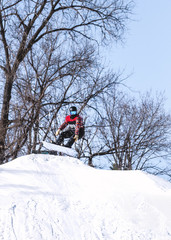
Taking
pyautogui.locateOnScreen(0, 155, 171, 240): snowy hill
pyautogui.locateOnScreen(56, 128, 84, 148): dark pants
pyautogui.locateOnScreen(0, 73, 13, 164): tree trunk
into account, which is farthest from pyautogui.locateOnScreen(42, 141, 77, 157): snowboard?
pyautogui.locateOnScreen(0, 73, 13, 164): tree trunk

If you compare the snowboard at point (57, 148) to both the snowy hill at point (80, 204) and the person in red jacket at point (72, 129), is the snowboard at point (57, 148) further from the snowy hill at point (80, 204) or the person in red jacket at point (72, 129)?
the snowy hill at point (80, 204)

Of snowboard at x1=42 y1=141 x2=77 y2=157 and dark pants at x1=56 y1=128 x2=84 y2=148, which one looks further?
dark pants at x1=56 y1=128 x2=84 y2=148

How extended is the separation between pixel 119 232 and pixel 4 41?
1186cm

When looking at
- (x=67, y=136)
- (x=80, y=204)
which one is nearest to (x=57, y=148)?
(x=67, y=136)

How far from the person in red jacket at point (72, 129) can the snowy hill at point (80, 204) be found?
2469 millimetres

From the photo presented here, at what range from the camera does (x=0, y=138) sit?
14141 millimetres

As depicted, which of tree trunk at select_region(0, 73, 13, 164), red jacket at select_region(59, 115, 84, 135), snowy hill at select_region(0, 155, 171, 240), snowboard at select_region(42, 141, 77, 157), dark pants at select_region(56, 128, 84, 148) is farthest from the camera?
tree trunk at select_region(0, 73, 13, 164)

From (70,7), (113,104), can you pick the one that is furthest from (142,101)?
(70,7)

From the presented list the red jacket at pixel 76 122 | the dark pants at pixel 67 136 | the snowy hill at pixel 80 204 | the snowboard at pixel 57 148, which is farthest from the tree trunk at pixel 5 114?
the snowy hill at pixel 80 204

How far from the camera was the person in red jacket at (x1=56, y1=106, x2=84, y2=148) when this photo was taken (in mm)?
10711

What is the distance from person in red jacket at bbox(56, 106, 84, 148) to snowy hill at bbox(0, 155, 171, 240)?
247 cm

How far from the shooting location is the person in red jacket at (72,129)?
422 inches

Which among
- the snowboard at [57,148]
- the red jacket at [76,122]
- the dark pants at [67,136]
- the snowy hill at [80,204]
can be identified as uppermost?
the red jacket at [76,122]

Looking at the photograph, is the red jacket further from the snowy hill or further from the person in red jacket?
the snowy hill
